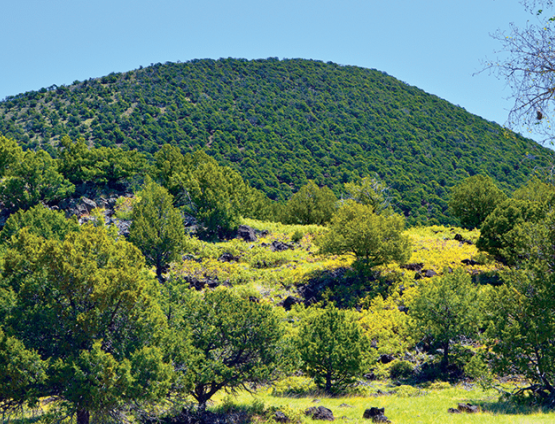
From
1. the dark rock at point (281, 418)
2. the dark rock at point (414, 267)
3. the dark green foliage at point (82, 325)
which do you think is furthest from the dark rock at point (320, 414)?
the dark rock at point (414, 267)

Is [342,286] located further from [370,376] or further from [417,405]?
[417,405]

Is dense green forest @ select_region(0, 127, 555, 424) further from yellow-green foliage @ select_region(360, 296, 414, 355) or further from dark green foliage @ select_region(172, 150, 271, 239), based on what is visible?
A: dark green foliage @ select_region(172, 150, 271, 239)

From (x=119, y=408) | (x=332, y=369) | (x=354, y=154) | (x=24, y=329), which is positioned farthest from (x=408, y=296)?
(x=354, y=154)

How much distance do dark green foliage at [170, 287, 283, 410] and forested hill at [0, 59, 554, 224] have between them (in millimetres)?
66351

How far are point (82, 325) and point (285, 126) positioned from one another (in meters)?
112

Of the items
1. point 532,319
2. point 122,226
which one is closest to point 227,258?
point 122,226

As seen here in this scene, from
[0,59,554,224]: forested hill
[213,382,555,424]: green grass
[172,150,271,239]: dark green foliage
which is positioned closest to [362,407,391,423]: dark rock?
[213,382,555,424]: green grass

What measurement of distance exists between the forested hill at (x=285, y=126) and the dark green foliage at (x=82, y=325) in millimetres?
71242

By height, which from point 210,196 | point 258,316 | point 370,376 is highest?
point 210,196

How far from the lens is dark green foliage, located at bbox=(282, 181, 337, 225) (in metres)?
58.7

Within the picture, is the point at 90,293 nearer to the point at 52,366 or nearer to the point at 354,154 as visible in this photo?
the point at 52,366

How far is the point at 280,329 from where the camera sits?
19.4 meters

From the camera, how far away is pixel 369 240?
1475 inches

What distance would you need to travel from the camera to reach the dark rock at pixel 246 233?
49128 mm
